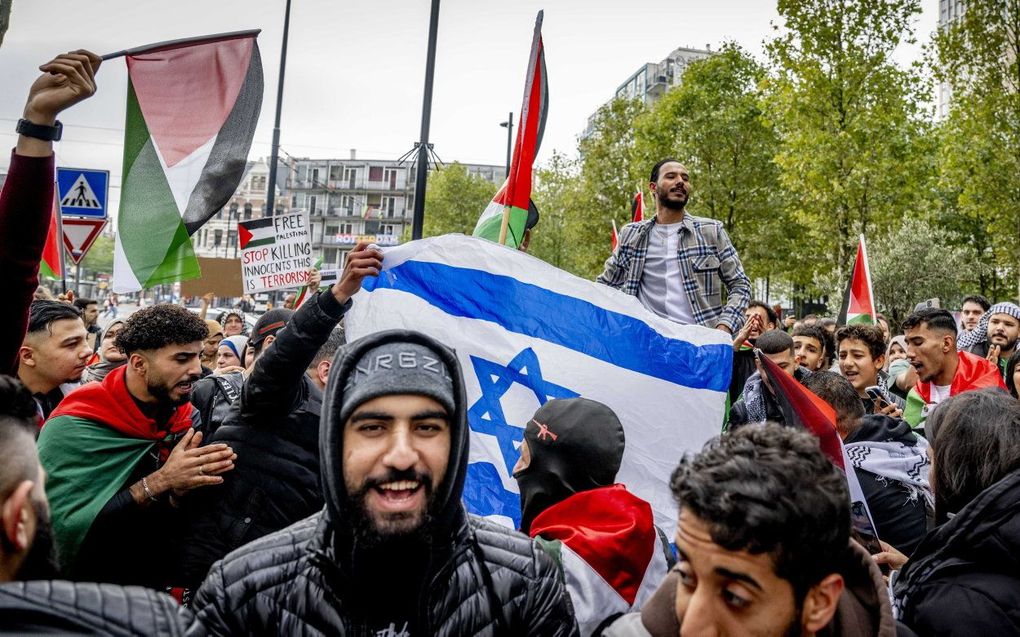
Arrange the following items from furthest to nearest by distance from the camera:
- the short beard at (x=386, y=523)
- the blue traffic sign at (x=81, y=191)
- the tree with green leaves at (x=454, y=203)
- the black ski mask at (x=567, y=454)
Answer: the tree with green leaves at (x=454, y=203), the blue traffic sign at (x=81, y=191), the black ski mask at (x=567, y=454), the short beard at (x=386, y=523)

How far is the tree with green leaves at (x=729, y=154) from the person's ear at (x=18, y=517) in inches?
1096

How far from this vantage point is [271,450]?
3330mm

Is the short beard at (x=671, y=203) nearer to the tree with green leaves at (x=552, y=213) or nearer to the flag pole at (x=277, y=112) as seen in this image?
the flag pole at (x=277, y=112)

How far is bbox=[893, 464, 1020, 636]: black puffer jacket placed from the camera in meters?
2.06

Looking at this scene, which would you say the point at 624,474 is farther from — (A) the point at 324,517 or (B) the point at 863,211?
(B) the point at 863,211

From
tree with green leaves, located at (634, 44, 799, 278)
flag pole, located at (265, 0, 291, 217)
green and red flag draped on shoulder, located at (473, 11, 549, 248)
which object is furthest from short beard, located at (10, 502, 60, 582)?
tree with green leaves, located at (634, 44, 799, 278)

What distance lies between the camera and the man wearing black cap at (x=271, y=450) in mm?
3150

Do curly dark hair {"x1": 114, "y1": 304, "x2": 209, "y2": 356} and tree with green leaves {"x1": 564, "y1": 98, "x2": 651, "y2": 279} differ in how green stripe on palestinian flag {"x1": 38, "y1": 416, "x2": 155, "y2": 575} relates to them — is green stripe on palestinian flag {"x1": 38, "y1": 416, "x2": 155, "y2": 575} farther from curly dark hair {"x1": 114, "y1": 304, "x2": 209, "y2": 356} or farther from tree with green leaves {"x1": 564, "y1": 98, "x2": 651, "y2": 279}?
tree with green leaves {"x1": 564, "y1": 98, "x2": 651, "y2": 279}

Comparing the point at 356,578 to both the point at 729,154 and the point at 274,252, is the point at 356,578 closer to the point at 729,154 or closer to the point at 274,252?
the point at 274,252

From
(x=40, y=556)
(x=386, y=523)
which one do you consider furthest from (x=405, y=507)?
(x=40, y=556)

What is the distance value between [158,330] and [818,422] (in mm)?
3045

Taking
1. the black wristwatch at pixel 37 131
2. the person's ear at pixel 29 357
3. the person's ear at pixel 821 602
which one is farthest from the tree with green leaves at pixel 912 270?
the black wristwatch at pixel 37 131

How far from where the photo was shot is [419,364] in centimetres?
211

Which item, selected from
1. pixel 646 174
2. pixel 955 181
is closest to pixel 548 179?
pixel 646 174
